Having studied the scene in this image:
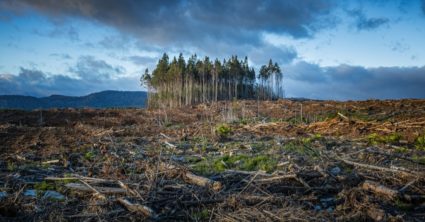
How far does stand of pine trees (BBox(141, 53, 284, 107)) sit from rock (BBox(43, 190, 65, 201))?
60693 millimetres

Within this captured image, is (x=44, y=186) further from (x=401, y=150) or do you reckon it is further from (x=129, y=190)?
(x=401, y=150)

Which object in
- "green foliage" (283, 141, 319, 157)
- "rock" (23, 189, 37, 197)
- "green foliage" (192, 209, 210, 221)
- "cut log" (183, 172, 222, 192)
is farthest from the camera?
"green foliage" (283, 141, 319, 157)

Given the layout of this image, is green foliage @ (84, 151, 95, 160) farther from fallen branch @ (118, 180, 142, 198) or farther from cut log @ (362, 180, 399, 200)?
cut log @ (362, 180, 399, 200)

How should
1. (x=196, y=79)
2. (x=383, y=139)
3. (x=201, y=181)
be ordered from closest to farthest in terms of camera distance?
(x=201, y=181)
(x=383, y=139)
(x=196, y=79)

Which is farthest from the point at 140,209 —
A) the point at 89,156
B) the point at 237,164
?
the point at 89,156

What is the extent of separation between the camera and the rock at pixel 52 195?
5670 millimetres

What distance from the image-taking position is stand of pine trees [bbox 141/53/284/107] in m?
70.0

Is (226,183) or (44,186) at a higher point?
(226,183)

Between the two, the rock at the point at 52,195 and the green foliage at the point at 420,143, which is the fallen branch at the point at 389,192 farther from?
the green foliage at the point at 420,143

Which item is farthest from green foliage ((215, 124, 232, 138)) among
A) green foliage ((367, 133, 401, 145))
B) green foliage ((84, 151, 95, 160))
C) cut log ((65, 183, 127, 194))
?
cut log ((65, 183, 127, 194))

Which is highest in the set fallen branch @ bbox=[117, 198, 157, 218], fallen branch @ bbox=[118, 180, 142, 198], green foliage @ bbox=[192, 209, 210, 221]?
fallen branch @ bbox=[118, 180, 142, 198]

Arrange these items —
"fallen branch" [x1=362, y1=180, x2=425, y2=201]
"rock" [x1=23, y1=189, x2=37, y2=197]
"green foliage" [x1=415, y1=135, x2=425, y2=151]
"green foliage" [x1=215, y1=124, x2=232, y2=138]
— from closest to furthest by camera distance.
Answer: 1. "fallen branch" [x1=362, y1=180, x2=425, y2=201]
2. "rock" [x1=23, y1=189, x2=37, y2=197]
3. "green foliage" [x1=415, y1=135, x2=425, y2=151]
4. "green foliage" [x1=215, y1=124, x2=232, y2=138]

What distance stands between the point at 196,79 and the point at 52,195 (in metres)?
69.3

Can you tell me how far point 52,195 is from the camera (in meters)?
5.91
